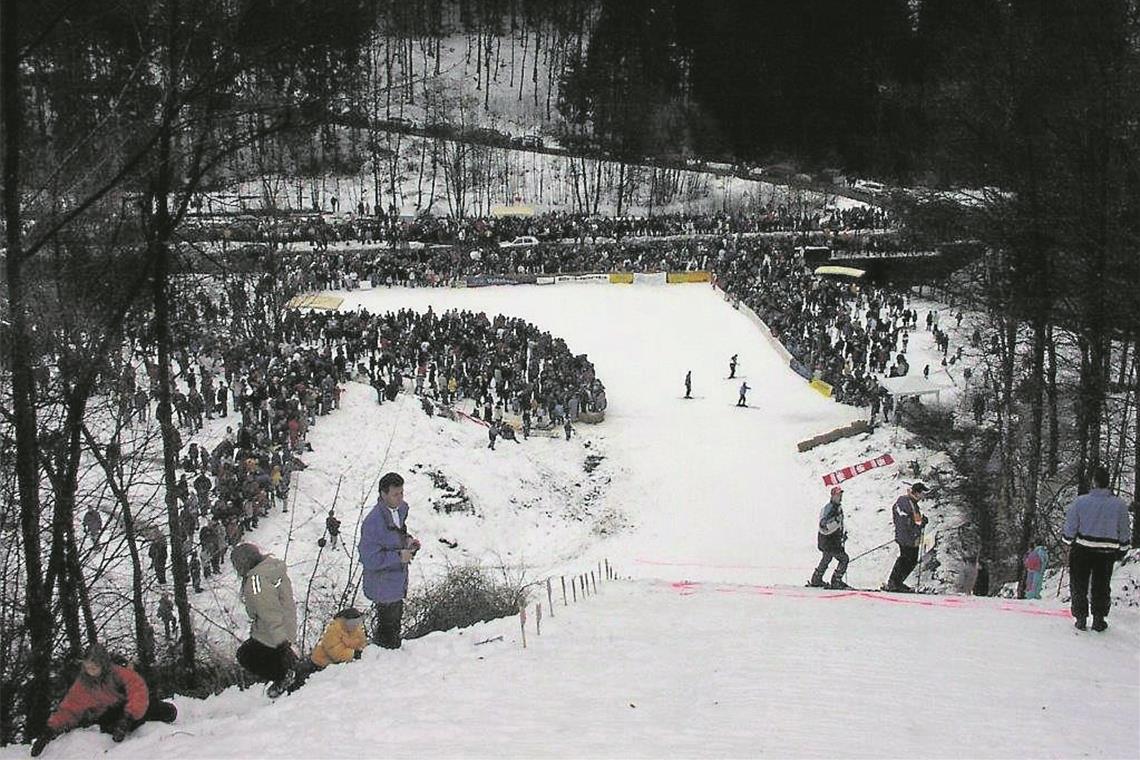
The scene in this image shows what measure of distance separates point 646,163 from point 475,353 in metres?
36.8

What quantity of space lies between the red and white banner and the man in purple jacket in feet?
54.2

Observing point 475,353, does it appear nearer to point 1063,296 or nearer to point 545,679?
point 1063,296

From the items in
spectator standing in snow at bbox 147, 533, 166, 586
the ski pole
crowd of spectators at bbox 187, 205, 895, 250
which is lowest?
the ski pole

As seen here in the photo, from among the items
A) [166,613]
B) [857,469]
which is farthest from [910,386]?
[166,613]

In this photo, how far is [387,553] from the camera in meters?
7.72

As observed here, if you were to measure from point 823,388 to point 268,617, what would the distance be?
972 inches

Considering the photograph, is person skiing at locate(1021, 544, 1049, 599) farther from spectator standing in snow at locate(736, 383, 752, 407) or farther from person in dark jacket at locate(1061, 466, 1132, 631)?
spectator standing in snow at locate(736, 383, 752, 407)

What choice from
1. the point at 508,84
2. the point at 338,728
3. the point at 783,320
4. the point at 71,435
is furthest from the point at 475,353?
the point at 508,84

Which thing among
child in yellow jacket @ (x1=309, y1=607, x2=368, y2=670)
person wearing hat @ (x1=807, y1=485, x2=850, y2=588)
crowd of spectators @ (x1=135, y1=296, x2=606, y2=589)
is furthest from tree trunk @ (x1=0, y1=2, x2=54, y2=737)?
person wearing hat @ (x1=807, y1=485, x2=850, y2=588)

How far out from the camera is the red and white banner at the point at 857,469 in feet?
75.1

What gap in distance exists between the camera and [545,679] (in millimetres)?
7418

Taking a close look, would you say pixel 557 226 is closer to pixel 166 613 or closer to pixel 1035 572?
pixel 166 613

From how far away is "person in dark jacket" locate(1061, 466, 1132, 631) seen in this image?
7.93m

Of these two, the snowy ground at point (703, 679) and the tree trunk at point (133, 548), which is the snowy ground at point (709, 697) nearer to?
the snowy ground at point (703, 679)
